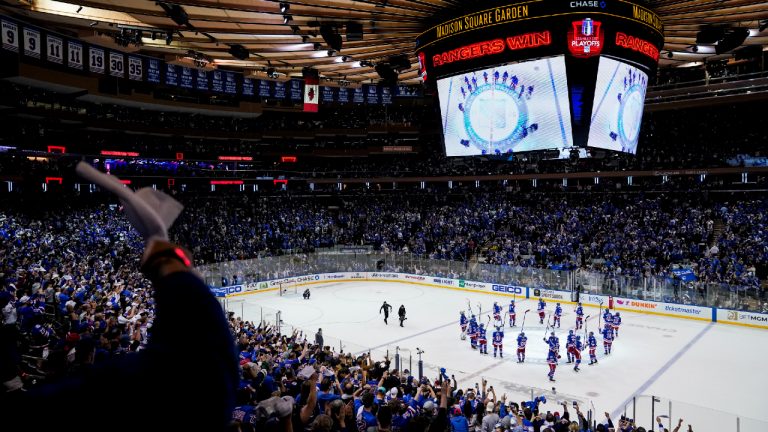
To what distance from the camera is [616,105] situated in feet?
64.8

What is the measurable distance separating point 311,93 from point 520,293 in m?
16.3

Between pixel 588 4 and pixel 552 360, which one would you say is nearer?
pixel 552 360

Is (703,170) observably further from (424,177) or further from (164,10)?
(164,10)

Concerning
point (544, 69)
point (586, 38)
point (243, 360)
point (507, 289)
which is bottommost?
point (507, 289)

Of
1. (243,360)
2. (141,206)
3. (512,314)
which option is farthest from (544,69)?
(141,206)

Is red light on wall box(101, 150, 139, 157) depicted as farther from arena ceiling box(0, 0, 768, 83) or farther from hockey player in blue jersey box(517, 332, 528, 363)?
hockey player in blue jersey box(517, 332, 528, 363)

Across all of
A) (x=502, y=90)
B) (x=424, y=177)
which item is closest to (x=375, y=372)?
(x=502, y=90)

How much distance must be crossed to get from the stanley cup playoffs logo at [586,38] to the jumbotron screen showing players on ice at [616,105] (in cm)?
66

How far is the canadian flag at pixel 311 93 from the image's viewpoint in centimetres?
2924

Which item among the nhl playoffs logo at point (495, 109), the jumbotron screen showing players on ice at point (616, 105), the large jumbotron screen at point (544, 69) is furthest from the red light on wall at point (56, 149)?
the jumbotron screen showing players on ice at point (616, 105)

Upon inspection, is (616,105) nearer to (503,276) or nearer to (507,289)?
(503,276)

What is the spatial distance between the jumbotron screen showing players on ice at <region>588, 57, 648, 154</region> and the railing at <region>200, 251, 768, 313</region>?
7.76m

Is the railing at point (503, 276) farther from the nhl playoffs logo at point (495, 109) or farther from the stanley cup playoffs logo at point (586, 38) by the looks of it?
the stanley cup playoffs logo at point (586, 38)

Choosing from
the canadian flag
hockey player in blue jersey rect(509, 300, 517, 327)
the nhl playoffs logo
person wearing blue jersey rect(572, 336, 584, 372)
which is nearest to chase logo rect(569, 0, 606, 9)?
the nhl playoffs logo
